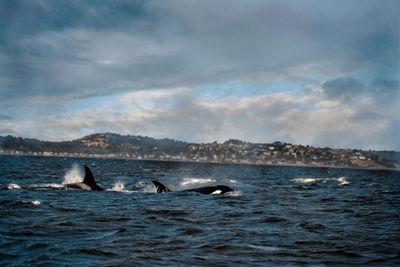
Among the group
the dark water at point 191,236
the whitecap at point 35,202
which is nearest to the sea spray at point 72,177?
the whitecap at point 35,202

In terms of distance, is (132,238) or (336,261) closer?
(336,261)

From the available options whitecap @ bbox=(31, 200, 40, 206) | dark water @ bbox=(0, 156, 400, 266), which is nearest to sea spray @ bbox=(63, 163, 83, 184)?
whitecap @ bbox=(31, 200, 40, 206)

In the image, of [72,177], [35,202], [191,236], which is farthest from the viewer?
[72,177]

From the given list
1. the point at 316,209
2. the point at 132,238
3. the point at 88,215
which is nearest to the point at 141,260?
the point at 132,238

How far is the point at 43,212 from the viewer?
1554 cm

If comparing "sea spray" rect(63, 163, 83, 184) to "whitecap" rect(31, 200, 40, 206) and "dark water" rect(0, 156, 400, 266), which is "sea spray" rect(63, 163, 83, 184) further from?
"dark water" rect(0, 156, 400, 266)

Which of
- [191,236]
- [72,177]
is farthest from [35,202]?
[72,177]

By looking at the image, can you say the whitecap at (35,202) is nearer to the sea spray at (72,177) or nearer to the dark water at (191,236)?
the dark water at (191,236)

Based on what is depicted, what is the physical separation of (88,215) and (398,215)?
14612 mm

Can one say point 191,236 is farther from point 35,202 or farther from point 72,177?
point 72,177

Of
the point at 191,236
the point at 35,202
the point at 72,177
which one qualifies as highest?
the point at 191,236

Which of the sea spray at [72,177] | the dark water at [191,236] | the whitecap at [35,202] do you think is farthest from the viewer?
the sea spray at [72,177]

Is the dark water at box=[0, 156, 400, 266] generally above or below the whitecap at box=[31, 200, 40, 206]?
above

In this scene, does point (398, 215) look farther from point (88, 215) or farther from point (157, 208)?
point (88, 215)
